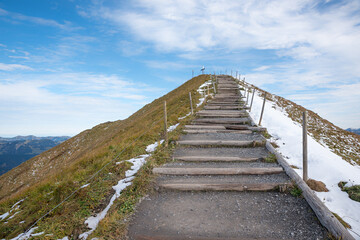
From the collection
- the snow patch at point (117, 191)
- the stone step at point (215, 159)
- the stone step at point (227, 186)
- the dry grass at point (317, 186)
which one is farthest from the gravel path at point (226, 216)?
the dry grass at point (317, 186)

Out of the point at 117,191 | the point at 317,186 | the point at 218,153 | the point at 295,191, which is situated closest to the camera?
the point at 295,191

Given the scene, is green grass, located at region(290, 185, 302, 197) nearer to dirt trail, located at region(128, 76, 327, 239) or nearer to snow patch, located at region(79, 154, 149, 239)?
dirt trail, located at region(128, 76, 327, 239)

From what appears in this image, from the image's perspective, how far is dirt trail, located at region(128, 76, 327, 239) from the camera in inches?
130

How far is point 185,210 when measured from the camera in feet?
12.8

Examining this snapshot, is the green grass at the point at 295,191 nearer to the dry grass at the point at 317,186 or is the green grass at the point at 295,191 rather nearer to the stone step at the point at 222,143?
the dry grass at the point at 317,186

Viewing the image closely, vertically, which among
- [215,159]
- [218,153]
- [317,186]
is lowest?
[317,186]

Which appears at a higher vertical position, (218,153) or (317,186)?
(218,153)

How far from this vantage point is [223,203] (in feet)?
13.4

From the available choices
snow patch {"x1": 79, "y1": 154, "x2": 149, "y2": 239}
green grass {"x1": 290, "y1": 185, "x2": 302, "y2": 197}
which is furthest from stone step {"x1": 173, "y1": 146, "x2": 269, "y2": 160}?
green grass {"x1": 290, "y1": 185, "x2": 302, "y2": 197}

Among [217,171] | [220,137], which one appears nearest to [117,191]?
[217,171]

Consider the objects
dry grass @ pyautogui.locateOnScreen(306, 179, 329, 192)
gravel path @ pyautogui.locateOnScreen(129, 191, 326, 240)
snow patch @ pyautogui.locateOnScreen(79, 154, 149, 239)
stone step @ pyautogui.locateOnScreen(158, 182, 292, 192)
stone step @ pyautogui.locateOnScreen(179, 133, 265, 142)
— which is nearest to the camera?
gravel path @ pyautogui.locateOnScreen(129, 191, 326, 240)

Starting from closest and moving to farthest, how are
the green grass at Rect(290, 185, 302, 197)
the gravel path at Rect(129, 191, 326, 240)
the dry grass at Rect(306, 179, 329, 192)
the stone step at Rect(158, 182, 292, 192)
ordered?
the gravel path at Rect(129, 191, 326, 240)
the green grass at Rect(290, 185, 302, 197)
the stone step at Rect(158, 182, 292, 192)
the dry grass at Rect(306, 179, 329, 192)

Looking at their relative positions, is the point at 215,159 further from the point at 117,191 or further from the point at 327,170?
the point at 327,170

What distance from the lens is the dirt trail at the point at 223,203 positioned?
329 cm
